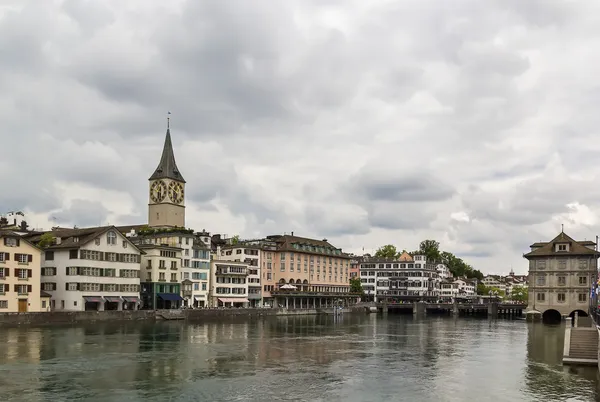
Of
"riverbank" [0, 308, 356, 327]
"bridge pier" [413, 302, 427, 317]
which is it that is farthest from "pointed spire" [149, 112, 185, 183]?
"bridge pier" [413, 302, 427, 317]

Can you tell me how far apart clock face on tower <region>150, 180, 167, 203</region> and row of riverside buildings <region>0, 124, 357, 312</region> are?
29cm

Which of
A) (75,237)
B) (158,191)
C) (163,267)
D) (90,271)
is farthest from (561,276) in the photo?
(75,237)

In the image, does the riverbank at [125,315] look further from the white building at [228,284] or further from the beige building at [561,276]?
the beige building at [561,276]

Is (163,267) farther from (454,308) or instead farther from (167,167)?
(454,308)

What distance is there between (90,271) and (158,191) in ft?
188

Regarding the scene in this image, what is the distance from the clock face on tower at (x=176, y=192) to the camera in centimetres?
16000

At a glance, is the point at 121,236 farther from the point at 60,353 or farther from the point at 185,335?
the point at 60,353

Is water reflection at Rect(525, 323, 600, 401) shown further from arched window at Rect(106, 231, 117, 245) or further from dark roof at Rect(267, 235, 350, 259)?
dark roof at Rect(267, 235, 350, 259)

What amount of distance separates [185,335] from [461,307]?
12078 centimetres

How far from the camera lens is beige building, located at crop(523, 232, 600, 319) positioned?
5271 inches

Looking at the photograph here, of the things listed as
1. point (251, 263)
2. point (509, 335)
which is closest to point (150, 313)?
point (251, 263)

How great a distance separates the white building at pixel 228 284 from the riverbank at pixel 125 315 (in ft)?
29.1

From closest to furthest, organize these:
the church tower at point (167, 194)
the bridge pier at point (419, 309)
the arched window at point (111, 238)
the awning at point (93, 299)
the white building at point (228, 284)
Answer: the awning at point (93, 299) → the arched window at point (111, 238) → the white building at point (228, 284) → the church tower at point (167, 194) → the bridge pier at point (419, 309)

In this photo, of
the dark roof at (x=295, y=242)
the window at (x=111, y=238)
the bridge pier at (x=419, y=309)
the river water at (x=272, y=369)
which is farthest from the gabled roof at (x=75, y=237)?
the bridge pier at (x=419, y=309)
